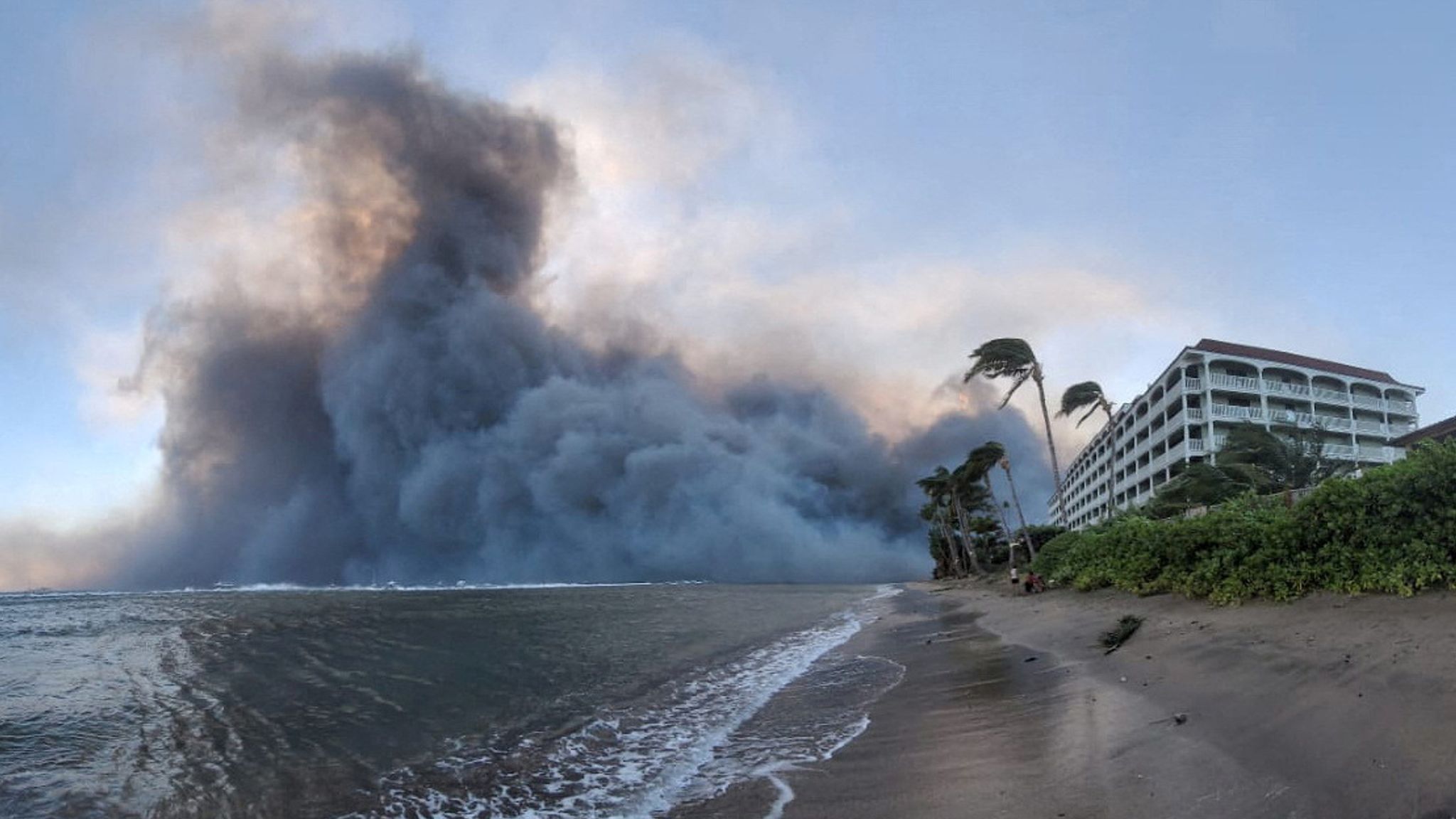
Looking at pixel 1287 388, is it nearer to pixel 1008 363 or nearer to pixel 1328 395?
pixel 1328 395

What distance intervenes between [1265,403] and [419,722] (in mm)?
73742

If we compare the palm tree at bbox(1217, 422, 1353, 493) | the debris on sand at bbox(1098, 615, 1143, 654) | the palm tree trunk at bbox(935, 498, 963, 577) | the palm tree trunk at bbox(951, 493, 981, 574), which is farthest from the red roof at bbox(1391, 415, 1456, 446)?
the palm tree trunk at bbox(935, 498, 963, 577)

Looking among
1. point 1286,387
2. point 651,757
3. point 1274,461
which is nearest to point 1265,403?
point 1286,387

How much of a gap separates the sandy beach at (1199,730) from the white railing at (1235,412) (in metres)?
60.2

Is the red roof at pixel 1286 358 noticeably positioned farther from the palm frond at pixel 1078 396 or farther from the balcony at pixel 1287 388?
the palm frond at pixel 1078 396

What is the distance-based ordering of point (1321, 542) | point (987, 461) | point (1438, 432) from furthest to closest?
point (987, 461), point (1438, 432), point (1321, 542)

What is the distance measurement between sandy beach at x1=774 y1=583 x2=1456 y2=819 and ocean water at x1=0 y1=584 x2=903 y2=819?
121 cm

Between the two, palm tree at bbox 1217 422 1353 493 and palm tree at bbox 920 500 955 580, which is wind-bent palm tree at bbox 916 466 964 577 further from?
palm tree at bbox 1217 422 1353 493

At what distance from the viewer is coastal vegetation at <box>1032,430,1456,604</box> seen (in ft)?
29.8

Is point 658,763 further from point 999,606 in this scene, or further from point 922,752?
point 999,606

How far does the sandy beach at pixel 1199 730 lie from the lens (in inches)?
207

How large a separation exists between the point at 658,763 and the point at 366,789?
3.38 metres

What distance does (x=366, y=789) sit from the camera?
8461 mm

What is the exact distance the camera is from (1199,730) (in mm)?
7016
